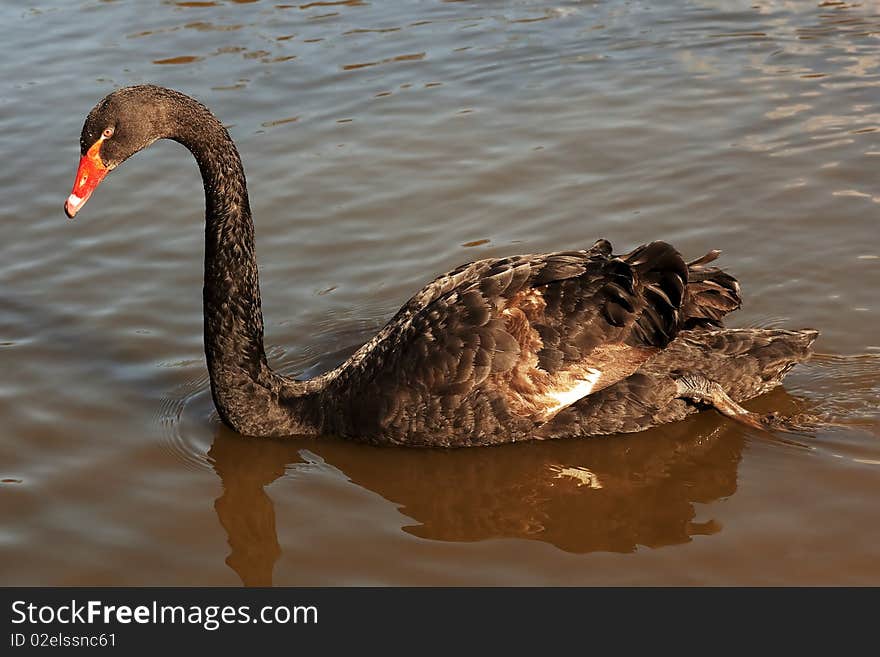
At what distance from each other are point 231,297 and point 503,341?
4.39ft

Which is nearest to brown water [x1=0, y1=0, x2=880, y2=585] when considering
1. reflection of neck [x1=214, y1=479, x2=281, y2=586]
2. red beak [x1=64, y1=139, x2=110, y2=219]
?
reflection of neck [x1=214, y1=479, x2=281, y2=586]

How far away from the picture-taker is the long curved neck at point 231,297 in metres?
5.86

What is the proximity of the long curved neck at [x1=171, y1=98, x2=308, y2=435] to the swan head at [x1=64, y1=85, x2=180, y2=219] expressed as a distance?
0.31 feet

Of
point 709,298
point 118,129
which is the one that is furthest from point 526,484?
point 118,129

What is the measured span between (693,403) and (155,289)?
348 cm

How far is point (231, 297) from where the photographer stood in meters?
6.02

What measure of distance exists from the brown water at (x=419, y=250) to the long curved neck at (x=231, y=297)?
221 millimetres

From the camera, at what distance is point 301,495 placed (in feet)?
18.9

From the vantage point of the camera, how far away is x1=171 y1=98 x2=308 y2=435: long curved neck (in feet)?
19.2

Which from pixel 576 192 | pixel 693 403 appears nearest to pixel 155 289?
pixel 576 192

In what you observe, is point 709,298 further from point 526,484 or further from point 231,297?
point 231,297

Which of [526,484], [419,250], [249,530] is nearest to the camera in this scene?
[249,530]
